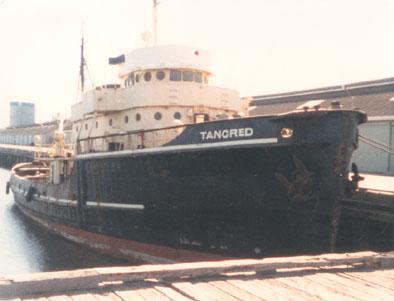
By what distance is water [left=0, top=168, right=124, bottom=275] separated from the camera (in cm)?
1403

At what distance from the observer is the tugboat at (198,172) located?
951 centimetres

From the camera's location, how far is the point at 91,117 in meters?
17.1

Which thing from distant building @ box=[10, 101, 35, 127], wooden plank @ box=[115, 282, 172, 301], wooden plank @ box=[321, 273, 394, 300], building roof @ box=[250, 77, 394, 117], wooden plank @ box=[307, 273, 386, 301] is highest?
distant building @ box=[10, 101, 35, 127]

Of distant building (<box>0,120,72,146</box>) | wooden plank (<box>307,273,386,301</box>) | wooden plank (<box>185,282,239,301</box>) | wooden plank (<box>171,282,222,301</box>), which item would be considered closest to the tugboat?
wooden plank (<box>307,273,386,301</box>)

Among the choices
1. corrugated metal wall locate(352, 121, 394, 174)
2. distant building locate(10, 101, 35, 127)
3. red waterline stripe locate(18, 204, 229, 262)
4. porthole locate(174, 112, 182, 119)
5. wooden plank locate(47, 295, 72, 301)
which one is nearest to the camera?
wooden plank locate(47, 295, 72, 301)

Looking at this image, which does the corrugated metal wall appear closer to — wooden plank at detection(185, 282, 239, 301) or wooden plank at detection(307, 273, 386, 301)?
wooden plank at detection(307, 273, 386, 301)

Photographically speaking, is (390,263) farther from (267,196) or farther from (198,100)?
(198,100)

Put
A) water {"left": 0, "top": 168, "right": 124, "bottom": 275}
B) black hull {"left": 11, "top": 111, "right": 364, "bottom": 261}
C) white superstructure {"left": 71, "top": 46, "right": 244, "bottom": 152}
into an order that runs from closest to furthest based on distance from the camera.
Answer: black hull {"left": 11, "top": 111, "right": 364, "bottom": 261} → water {"left": 0, "top": 168, "right": 124, "bottom": 275} → white superstructure {"left": 71, "top": 46, "right": 244, "bottom": 152}

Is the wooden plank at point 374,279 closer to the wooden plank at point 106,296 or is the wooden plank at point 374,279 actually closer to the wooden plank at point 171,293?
the wooden plank at point 171,293

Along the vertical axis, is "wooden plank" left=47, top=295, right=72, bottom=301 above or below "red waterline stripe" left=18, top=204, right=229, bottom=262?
above

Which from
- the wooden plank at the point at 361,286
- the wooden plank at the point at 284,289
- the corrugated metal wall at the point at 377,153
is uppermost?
the corrugated metal wall at the point at 377,153

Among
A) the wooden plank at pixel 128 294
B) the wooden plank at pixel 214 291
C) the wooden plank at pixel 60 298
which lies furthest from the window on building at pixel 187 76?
the wooden plank at pixel 60 298

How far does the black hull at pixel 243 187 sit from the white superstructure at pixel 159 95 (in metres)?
2.76

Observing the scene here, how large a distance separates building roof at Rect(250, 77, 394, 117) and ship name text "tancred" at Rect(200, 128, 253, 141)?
1480 centimetres
